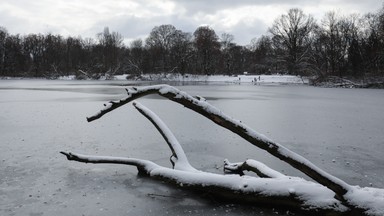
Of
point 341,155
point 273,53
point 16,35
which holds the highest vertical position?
point 16,35

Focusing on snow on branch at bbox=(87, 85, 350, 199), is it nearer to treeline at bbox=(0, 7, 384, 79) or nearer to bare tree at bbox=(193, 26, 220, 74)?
treeline at bbox=(0, 7, 384, 79)

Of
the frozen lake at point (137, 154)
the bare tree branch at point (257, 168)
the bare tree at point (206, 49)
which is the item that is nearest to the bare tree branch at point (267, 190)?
the frozen lake at point (137, 154)

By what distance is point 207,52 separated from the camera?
285 ft

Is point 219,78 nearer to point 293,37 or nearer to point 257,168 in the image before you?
point 293,37

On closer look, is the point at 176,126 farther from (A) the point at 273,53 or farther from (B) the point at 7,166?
(A) the point at 273,53

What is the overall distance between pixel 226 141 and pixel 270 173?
4.23 metres

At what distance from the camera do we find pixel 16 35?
103 metres

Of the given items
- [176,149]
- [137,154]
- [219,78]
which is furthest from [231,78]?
[176,149]

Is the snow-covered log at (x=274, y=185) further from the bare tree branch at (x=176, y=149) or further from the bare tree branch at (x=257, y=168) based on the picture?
the bare tree branch at (x=176, y=149)

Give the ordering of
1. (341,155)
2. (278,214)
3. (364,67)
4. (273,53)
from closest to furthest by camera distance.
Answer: (278,214) → (341,155) → (364,67) → (273,53)

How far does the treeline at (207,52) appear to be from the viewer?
60.6 m

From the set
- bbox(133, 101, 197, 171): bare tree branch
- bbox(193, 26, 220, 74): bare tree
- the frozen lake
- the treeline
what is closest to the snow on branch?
the frozen lake

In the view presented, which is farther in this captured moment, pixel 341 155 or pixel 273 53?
pixel 273 53

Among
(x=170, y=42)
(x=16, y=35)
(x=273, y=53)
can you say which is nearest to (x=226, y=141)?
(x=273, y=53)
